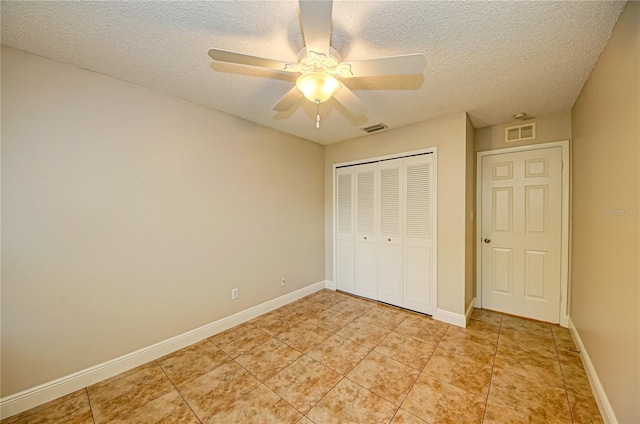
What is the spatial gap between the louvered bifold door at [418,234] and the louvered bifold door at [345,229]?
85 cm

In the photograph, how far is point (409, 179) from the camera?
3137 millimetres

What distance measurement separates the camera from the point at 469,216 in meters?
2.89

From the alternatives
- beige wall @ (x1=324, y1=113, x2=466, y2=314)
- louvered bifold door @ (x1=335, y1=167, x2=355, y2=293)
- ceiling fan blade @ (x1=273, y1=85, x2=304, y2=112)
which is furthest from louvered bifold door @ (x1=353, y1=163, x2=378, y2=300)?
ceiling fan blade @ (x1=273, y1=85, x2=304, y2=112)

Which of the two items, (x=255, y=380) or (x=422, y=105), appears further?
(x=422, y=105)

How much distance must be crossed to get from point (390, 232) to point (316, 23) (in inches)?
107

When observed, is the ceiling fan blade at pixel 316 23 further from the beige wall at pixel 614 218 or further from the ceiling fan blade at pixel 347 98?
the beige wall at pixel 614 218

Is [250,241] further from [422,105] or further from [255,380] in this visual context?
[422,105]

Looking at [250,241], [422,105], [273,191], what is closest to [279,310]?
[250,241]

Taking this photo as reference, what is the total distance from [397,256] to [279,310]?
1.75 m

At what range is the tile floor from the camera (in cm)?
159

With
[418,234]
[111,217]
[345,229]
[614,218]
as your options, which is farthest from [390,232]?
[111,217]

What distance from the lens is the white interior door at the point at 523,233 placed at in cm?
276

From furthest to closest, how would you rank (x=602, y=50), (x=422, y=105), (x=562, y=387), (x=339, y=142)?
(x=339, y=142)
(x=422, y=105)
(x=562, y=387)
(x=602, y=50)

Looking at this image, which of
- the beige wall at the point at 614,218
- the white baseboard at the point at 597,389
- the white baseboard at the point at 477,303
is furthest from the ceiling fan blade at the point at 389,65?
the white baseboard at the point at 477,303
